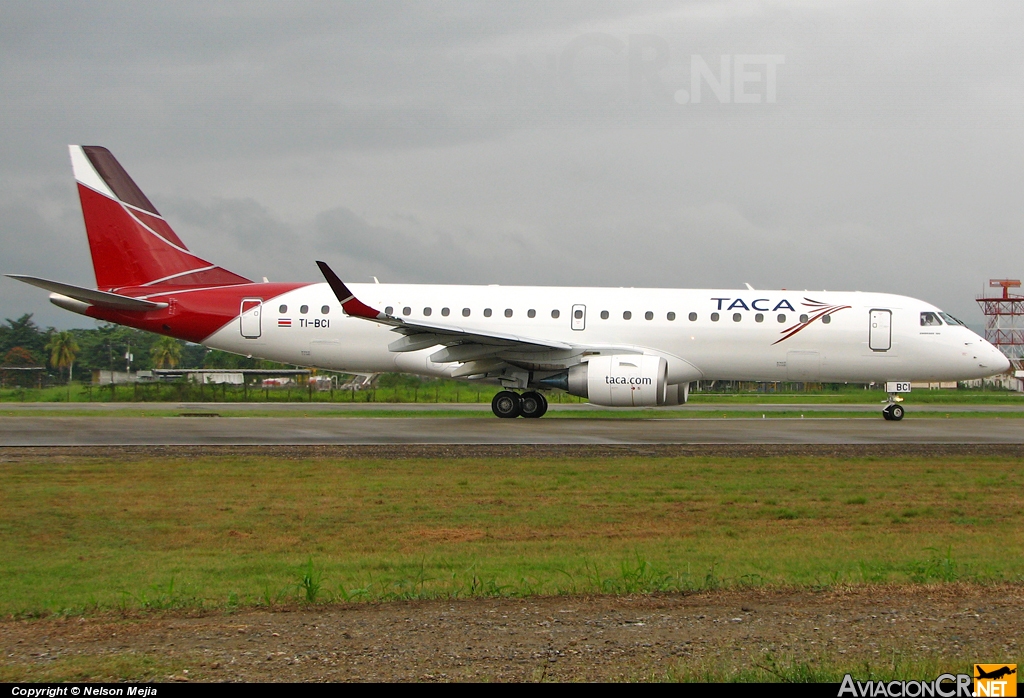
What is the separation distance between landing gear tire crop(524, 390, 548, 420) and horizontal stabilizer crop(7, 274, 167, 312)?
9793mm

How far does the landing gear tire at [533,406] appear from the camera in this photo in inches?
912

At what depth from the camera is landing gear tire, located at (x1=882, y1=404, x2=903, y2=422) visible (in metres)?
24.1

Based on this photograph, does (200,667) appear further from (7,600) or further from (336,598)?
(7,600)

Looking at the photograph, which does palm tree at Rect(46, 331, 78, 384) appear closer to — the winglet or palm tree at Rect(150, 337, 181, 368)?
palm tree at Rect(150, 337, 181, 368)

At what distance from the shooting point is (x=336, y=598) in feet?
20.3

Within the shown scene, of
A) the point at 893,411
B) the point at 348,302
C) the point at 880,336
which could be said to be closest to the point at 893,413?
the point at 893,411

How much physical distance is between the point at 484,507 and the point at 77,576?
4271mm

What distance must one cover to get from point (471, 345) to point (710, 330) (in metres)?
6.06

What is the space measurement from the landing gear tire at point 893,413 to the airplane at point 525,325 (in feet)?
0.14

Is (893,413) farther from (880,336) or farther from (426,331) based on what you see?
(426,331)

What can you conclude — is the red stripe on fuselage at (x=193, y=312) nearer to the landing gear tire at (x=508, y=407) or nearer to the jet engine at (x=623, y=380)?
the landing gear tire at (x=508, y=407)

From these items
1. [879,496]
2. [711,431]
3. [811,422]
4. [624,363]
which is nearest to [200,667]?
[879,496]

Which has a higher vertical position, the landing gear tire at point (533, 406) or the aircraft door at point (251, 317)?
the aircraft door at point (251, 317)

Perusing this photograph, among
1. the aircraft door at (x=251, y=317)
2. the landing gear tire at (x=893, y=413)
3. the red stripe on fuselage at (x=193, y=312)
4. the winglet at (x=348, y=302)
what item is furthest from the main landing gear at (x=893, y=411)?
the aircraft door at (x=251, y=317)
